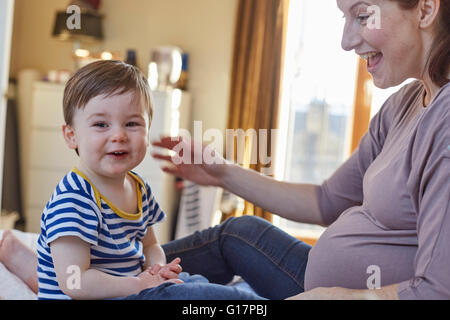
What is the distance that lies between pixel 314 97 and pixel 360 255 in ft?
9.47

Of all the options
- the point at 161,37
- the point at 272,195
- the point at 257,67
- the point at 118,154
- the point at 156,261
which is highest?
the point at 161,37

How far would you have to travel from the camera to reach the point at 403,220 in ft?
3.00

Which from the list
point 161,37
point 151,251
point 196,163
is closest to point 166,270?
point 151,251

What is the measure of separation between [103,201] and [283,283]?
19.6 inches

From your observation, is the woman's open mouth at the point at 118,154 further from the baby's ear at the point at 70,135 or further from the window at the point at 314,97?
the window at the point at 314,97

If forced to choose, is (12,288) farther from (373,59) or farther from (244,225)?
(373,59)

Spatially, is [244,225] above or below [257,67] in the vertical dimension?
below

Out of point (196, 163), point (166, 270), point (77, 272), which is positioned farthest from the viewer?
point (196, 163)

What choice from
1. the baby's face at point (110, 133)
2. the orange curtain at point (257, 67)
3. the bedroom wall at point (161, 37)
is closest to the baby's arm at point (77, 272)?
the baby's face at point (110, 133)

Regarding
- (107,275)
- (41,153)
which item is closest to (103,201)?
(107,275)

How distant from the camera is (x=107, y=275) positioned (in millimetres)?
928

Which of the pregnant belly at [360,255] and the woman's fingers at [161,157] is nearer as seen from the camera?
the pregnant belly at [360,255]

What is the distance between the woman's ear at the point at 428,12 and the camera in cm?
93

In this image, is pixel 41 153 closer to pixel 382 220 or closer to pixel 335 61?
pixel 335 61
